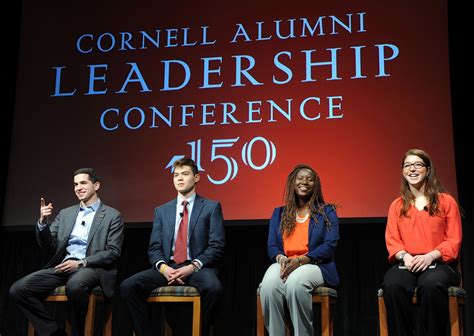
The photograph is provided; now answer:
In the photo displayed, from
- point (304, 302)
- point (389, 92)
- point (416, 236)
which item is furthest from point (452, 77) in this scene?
point (304, 302)

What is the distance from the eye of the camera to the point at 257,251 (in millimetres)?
5285

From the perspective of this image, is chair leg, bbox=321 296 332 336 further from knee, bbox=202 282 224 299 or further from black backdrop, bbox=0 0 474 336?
black backdrop, bbox=0 0 474 336

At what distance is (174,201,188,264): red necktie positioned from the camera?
4211 mm

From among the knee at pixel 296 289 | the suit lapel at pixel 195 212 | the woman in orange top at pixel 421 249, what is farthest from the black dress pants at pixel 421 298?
the suit lapel at pixel 195 212

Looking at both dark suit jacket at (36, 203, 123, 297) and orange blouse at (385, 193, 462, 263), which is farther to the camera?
dark suit jacket at (36, 203, 123, 297)

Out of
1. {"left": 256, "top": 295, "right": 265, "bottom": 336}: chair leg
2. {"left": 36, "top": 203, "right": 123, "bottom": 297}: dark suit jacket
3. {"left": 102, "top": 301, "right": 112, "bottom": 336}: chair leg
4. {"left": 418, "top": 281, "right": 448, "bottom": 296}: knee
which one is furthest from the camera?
{"left": 36, "top": 203, "right": 123, "bottom": 297}: dark suit jacket

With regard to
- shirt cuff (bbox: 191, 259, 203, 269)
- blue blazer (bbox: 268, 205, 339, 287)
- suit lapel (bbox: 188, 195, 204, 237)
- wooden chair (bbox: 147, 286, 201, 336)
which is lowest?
wooden chair (bbox: 147, 286, 201, 336)

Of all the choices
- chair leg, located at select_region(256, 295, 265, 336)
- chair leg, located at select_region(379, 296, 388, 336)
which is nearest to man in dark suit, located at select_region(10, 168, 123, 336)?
chair leg, located at select_region(256, 295, 265, 336)

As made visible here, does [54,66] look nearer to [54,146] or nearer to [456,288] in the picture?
[54,146]

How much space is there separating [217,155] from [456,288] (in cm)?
202

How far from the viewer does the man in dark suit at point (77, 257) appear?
13.1ft

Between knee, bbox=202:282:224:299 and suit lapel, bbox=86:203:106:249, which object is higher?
suit lapel, bbox=86:203:106:249

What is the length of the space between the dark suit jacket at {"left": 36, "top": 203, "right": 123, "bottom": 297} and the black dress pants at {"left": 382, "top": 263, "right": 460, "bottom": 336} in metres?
1.66

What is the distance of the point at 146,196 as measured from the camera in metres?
5.04
